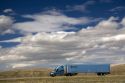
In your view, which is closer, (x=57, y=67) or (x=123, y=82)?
(x=123, y=82)

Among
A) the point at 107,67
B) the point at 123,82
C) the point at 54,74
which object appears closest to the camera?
the point at 123,82

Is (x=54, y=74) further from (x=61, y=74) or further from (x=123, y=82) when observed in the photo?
(x=123, y=82)

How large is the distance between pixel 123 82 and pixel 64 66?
34.6 metres

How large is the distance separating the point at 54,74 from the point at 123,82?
33.6m

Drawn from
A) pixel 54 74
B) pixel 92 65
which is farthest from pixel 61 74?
pixel 92 65

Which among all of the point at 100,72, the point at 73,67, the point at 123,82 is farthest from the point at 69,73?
the point at 123,82

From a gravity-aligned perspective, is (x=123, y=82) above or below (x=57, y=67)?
below

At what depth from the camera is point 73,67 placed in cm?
7925

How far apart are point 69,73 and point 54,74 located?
460cm

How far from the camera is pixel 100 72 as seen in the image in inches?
3179

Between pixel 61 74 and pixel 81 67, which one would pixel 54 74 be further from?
pixel 81 67

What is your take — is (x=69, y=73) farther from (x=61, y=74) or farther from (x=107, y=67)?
(x=107, y=67)

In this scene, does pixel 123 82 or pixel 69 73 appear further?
pixel 69 73

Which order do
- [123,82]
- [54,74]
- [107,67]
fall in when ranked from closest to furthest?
1. [123,82]
2. [54,74]
3. [107,67]
